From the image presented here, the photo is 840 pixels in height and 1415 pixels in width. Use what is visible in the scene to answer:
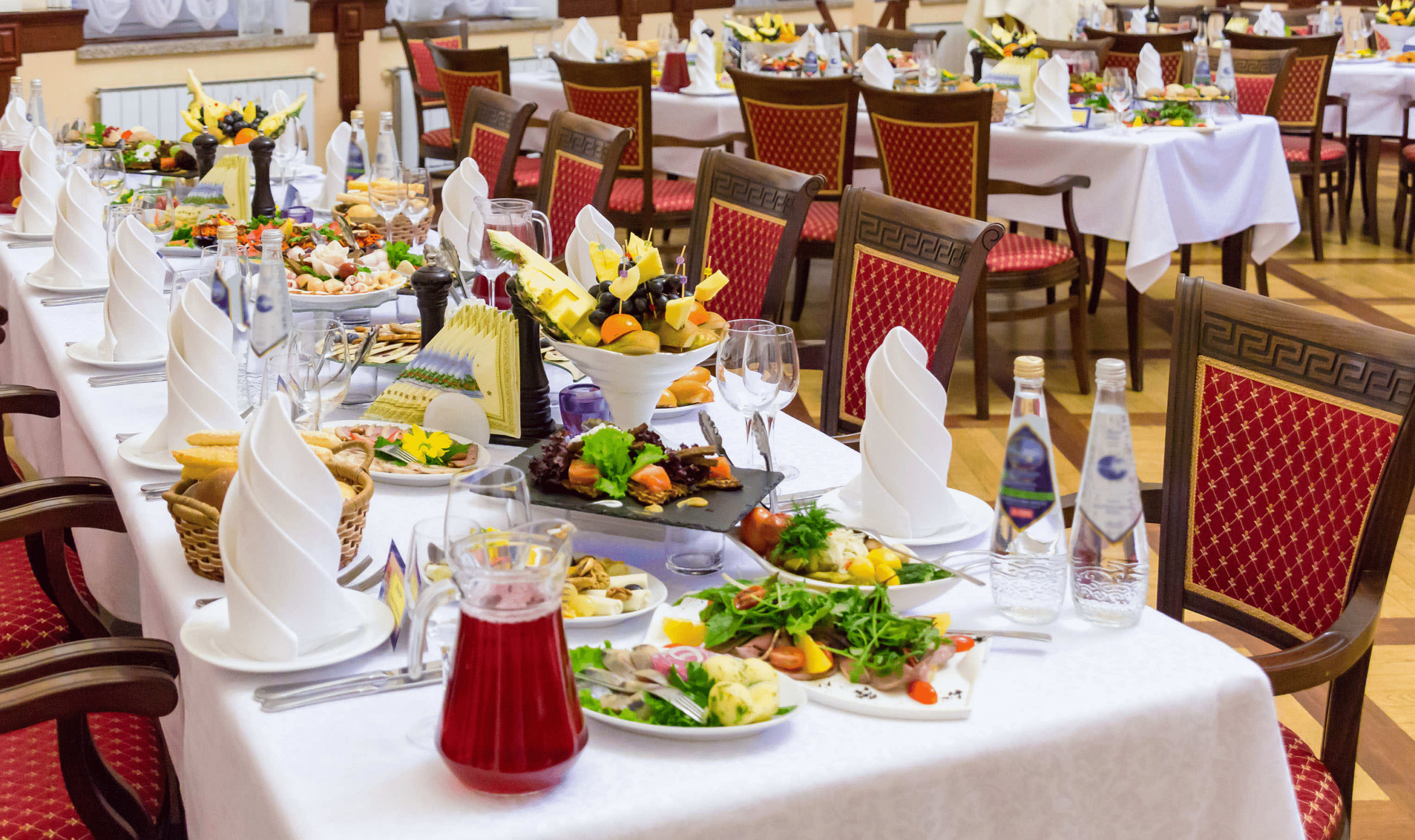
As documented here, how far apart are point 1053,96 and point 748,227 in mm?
1953

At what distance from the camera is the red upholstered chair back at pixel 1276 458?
1518mm

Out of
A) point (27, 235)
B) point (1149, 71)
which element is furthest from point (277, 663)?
point (1149, 71)

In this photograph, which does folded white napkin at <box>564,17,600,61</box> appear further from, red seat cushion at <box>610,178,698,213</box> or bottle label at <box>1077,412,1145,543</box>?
bottle label at <box>1077,412,1145,543</box>

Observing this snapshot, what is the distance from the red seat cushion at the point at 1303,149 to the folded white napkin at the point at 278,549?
5108 millimetres

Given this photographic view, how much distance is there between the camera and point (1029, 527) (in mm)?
1215

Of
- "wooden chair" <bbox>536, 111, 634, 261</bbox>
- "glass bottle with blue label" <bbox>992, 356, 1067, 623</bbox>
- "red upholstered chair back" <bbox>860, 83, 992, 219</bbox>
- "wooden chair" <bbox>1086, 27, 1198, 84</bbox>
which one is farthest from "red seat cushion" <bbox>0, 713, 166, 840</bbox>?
"wooden chair" <bbox>1086, 27, 1198, 84</bbox>

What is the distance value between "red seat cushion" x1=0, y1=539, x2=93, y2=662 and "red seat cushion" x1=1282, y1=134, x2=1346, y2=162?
487 cm

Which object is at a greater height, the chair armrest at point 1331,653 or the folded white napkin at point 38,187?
the folded white napkin at point 38,187

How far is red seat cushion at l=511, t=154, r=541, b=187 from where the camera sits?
4.84 metres

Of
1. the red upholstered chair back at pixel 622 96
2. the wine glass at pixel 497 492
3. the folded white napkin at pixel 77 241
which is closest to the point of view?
the wine glass at pixel 497 492

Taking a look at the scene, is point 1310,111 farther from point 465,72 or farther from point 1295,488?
point 1295,488

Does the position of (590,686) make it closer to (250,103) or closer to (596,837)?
(596,837)

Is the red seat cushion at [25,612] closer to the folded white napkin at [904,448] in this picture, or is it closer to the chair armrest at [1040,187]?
the folded white napkin at [904,448]

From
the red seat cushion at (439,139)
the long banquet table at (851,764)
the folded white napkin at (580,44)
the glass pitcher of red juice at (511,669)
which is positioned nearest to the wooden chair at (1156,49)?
the folded white napkin at (580,44)
